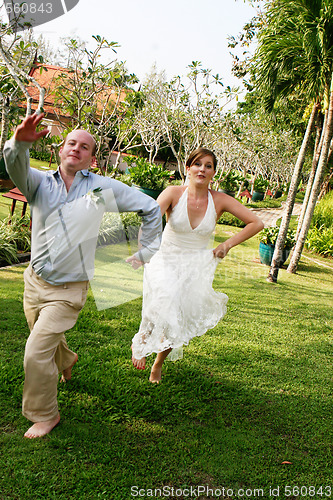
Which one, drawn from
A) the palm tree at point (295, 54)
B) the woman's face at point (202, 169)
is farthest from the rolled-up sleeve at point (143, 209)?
the palm tree at point (295, 54)

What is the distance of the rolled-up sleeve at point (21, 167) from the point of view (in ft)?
8.27

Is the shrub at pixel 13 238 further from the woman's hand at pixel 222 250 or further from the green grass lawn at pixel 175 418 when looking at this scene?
the woman's hand at pixel 222 250

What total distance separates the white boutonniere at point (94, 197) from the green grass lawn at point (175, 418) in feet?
2.46

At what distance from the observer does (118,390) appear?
3.79 m

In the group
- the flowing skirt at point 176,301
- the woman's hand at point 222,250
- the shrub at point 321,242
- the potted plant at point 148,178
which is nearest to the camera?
the flowing skirt at point 176,301

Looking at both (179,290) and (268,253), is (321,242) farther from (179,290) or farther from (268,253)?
(179,290)

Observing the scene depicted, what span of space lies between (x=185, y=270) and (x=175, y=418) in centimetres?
130

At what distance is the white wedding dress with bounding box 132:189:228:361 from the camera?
12.1 ft

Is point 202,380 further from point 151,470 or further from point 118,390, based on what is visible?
point 151,470

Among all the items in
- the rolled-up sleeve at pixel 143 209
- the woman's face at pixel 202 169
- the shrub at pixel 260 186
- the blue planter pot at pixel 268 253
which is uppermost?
the shrub at pixel 260 186

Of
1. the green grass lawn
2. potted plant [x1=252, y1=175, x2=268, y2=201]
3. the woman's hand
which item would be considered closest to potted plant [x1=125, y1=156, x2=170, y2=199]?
the green grass lawn

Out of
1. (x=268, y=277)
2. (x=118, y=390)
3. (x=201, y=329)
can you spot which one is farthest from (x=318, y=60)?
(x=118, y=390)

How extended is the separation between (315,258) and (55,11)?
39.0 ft

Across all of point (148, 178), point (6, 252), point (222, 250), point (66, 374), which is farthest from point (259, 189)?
point (66, 374)
